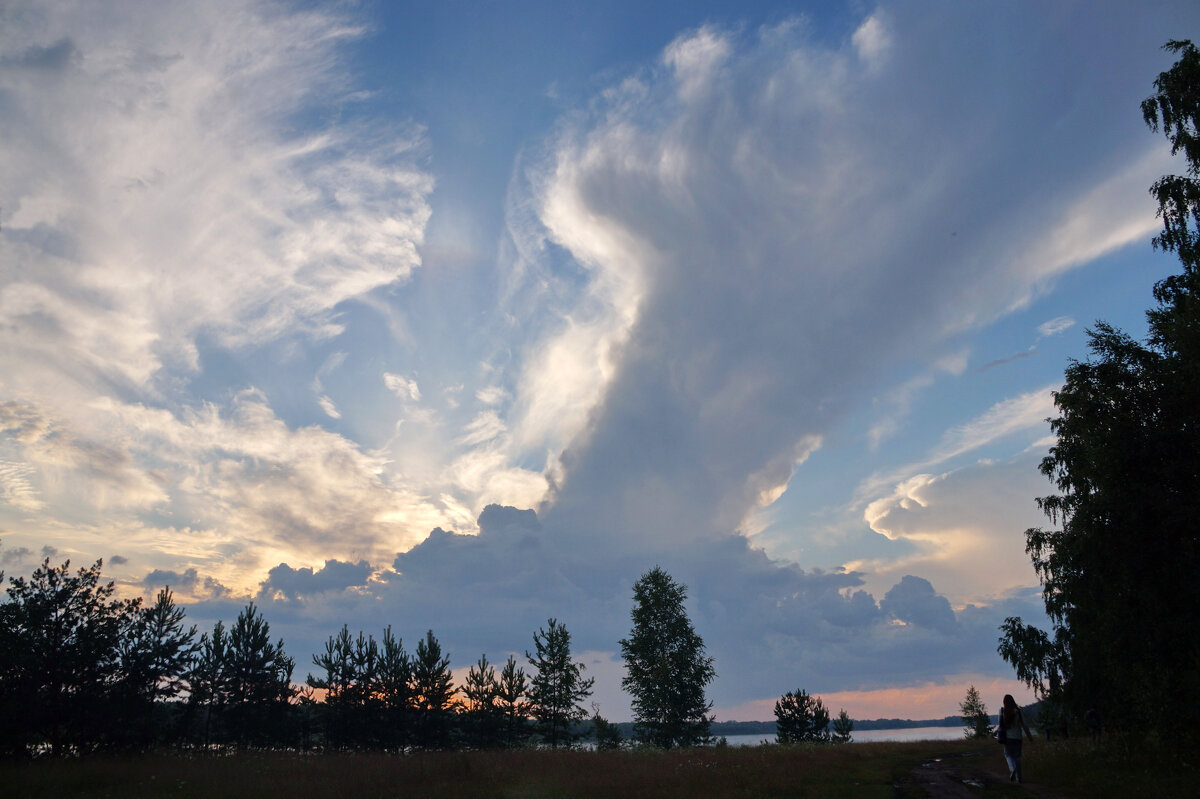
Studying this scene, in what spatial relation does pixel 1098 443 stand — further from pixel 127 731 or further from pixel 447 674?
pixel 447 674

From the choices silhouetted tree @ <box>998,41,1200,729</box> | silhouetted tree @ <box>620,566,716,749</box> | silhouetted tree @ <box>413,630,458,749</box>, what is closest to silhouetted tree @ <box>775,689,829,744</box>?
silhouetted tree @ <box>620,566,716,749</box>

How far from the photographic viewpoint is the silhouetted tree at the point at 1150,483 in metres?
17.6

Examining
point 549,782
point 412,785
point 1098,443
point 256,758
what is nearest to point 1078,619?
point 1098,443

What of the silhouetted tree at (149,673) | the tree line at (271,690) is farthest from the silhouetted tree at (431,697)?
the silhouetted tree at (149,673)

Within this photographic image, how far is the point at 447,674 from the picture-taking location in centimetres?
5191

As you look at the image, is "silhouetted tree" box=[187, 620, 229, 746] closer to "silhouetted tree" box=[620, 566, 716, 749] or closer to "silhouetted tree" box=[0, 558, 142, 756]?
"silhouetted tree" box=[0, 558, 142, 756]

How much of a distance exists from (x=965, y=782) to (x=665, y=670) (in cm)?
3412

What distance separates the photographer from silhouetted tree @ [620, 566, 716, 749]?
50938mm

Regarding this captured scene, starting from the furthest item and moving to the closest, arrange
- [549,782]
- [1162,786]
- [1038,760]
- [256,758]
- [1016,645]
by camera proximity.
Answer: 1. [1016,645]
2. [256,758]
3. [1038,760]
4. [549,782]
5. [1162,786]

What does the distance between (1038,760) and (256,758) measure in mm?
31033

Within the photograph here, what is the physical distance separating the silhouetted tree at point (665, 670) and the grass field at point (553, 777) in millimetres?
26433

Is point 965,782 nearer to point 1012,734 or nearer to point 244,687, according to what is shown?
point 1012,734

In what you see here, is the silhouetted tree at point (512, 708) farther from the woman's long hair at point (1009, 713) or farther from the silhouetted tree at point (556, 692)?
Answer: the woman's long hair at point (1009, 713)

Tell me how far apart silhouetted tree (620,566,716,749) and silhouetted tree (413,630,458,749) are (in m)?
15.6
